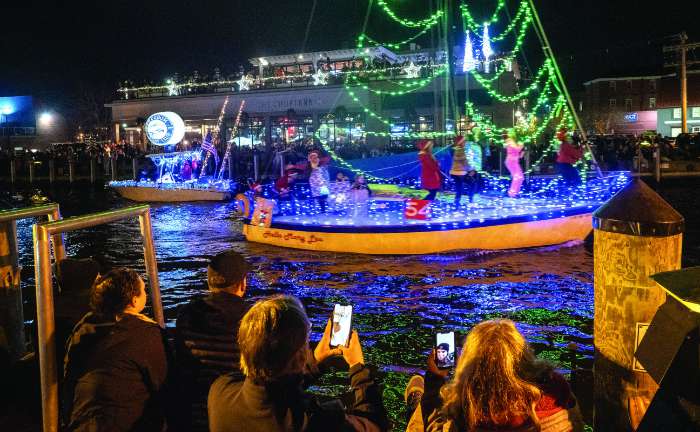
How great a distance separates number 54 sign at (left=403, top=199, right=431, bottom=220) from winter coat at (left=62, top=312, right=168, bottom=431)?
10.8m

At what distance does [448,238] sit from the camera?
13.1m

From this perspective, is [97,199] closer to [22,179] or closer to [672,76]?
[22,179]

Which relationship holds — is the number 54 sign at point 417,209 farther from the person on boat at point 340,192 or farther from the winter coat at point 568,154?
the winter coat at point 568,154

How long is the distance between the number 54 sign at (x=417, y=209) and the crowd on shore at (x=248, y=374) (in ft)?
33.3

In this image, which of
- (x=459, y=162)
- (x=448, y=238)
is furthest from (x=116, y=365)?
(x=459, y=162)

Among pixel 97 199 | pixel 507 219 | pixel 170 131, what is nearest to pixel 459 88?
pixel 170 131

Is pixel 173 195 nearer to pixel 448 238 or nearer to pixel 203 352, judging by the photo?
pixel 448 238

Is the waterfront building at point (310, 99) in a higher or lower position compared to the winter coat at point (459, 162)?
higher

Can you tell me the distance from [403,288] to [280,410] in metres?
8.15

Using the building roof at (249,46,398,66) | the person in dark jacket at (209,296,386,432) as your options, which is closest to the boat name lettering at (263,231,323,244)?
the person in dark jacket at (209,296,386,432)

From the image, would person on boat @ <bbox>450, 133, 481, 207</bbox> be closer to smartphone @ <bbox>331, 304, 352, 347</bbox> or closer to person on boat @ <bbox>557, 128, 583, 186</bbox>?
person on boat @ <bbox>557, 128, 583, 186</bbox>

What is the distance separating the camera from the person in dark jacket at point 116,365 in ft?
10.1

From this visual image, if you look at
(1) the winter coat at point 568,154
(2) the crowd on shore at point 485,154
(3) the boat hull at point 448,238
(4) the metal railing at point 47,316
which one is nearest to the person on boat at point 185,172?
(2) the crowd on shore at point 485,154

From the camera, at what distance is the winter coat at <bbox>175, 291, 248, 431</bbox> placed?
131 inches
